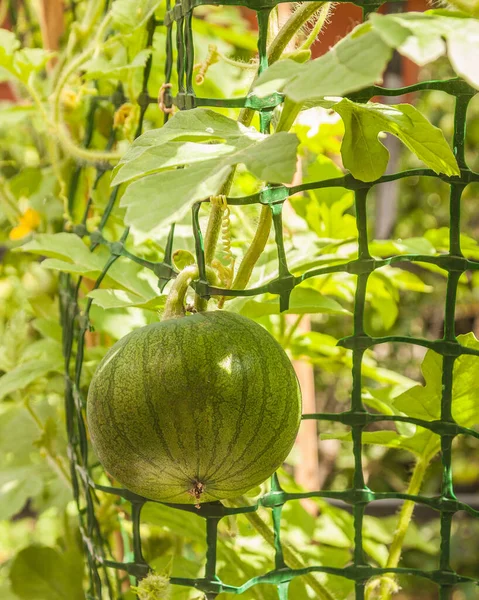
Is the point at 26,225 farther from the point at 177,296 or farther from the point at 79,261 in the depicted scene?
the point at 177,296

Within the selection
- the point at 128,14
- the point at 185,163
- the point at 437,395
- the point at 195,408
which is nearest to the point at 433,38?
the point at 185,163

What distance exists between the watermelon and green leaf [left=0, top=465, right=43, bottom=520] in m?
0.41

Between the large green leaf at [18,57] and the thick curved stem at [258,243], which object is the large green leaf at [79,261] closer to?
the thick curved stem at [258,243]

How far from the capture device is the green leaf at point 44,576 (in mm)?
951

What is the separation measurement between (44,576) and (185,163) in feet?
2.33

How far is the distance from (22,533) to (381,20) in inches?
95.5

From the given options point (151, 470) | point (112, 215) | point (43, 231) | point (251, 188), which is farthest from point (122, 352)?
point (43, 231)

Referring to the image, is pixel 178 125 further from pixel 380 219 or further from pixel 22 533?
pixel 22 533

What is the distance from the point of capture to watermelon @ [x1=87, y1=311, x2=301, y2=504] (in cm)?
50

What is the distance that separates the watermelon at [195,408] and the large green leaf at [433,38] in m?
0.24

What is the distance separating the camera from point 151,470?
0.52 meters

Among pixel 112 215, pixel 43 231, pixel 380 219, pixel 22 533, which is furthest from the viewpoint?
pixel 22 533

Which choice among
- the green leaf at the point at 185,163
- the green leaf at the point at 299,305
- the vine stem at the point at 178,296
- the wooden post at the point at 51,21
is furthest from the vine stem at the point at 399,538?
the wooden post at the point at 51,21

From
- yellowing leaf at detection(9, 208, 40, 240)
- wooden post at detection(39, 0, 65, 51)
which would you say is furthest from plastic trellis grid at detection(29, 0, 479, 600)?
wooden post at detection(39, 0, 65, 51)
